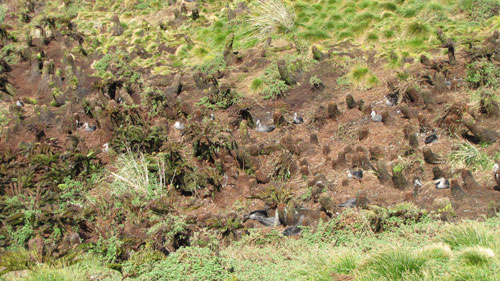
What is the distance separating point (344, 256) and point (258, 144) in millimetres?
4264

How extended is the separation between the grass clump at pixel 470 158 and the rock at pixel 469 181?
0.53 meters

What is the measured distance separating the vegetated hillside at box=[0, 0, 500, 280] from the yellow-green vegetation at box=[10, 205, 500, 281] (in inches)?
1.0

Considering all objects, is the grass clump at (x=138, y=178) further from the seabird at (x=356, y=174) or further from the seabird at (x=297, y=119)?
the seabird at (x=356, y=174)

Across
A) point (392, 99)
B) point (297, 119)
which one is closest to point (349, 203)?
point (297, 119)

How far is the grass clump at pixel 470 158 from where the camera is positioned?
714 cm

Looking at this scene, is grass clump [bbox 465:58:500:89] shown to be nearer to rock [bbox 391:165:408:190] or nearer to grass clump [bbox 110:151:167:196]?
rock [bbox 391:165:408:190]

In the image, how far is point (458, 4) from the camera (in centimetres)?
1133

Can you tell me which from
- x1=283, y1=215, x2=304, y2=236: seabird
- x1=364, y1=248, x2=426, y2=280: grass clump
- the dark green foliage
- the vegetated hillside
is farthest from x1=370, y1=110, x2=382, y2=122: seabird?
x1=364, y1=248, x2=426, y2=280: grass clump

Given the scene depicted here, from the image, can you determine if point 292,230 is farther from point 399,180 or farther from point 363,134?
point 363,134

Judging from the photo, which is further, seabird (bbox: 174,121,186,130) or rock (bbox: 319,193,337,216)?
seabird (bbox: 174,121,186,130)

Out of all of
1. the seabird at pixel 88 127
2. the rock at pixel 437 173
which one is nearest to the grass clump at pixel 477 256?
the rock at pixel 437 173

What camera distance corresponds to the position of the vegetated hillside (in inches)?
225

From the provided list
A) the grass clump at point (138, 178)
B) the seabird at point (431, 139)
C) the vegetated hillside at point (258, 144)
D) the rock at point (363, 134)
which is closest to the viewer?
the vegetated hillside at point (258, 144)

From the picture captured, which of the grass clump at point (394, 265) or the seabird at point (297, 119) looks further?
the seabird at point (297, 119)
